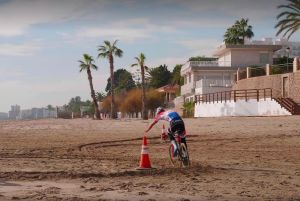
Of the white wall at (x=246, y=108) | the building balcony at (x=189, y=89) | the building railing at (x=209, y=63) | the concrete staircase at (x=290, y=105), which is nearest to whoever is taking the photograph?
the concrete staircase at (x=290, y=105)

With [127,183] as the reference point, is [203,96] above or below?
above

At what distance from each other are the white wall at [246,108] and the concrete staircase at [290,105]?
0.81 feet

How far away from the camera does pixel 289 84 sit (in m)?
41.8

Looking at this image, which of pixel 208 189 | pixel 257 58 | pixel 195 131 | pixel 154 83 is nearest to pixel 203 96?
pixel 257 58

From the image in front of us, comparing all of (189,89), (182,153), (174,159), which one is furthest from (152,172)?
(189,89)

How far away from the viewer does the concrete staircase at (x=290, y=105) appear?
122ft

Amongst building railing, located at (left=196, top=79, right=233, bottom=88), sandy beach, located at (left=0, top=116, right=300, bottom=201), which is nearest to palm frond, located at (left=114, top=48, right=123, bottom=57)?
building railing, located at (left=196, top=79, right=233, bottom=88)

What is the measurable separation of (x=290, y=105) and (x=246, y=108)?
469cm

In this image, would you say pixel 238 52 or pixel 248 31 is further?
pixel 248 31

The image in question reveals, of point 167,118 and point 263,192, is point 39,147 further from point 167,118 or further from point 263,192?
point 263,192

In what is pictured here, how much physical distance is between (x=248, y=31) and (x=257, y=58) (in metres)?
14.7

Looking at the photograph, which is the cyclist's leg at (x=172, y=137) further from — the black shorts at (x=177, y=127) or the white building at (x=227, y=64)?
the white building at (x=227, y=64)

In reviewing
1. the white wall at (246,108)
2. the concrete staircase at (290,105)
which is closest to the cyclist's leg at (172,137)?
the concrete staircase at (290,105)

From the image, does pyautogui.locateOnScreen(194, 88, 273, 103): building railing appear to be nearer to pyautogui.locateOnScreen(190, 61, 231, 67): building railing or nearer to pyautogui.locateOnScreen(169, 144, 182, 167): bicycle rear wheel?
pyautogui.locateOnScreen(190, 61, 231, 67): building railing
